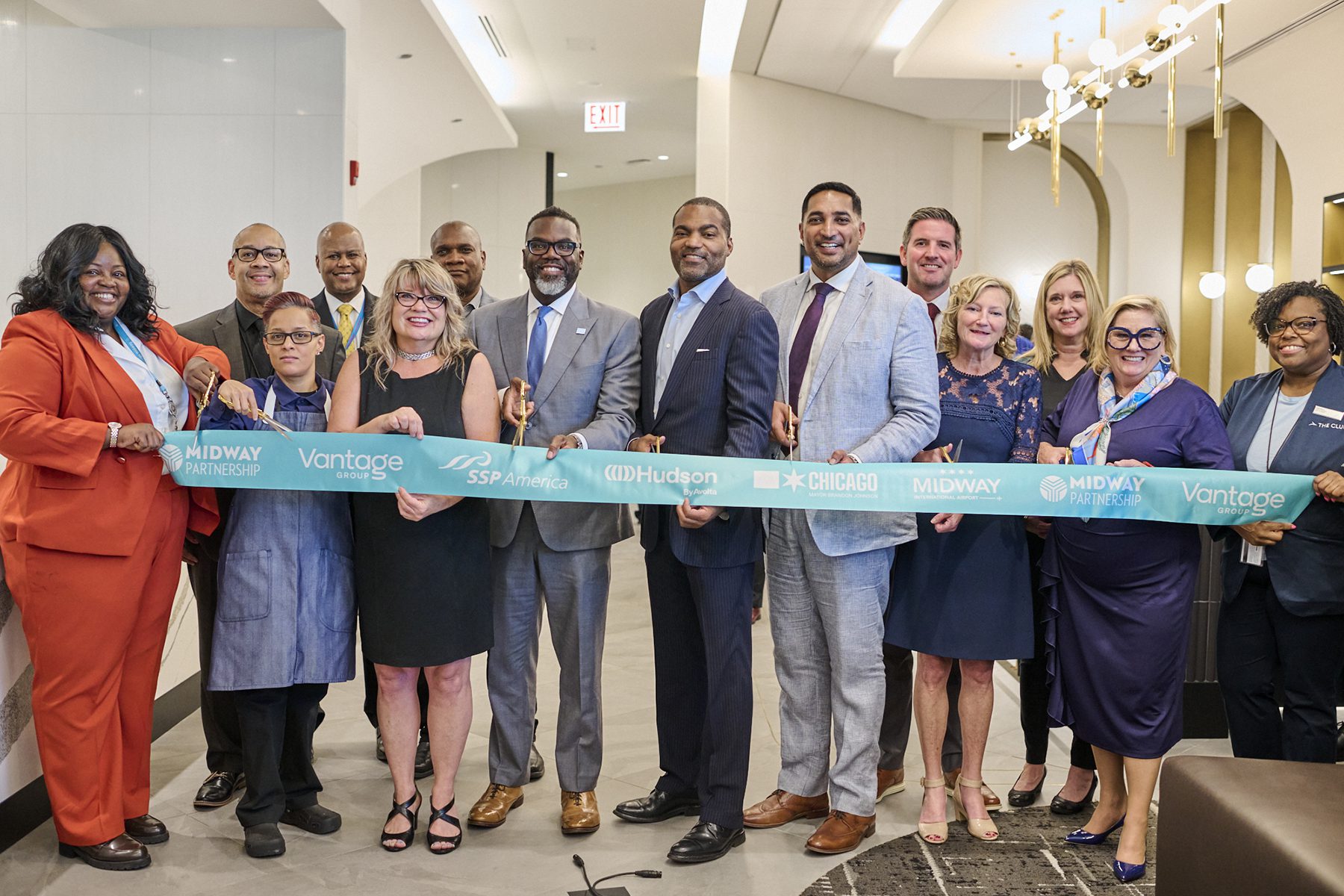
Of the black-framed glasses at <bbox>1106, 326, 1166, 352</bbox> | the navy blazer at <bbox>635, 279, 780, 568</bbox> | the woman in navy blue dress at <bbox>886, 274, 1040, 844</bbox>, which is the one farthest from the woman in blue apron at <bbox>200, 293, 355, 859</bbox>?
the black-framed glasses at <bbox>1106, 326, 1166, 352</bbox>

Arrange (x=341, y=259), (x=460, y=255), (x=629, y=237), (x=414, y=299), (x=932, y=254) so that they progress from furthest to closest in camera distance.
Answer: (x=629, y=237)
(x=460, y=255)
(x=341, y=259)
(x=932, y=254)
(x=414, y=299)

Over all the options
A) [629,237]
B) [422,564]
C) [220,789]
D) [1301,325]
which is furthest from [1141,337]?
[629,237]

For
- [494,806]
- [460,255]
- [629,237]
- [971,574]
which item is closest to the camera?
[971,574]

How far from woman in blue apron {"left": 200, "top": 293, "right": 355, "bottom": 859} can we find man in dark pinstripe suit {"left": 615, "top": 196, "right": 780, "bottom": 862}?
942mm

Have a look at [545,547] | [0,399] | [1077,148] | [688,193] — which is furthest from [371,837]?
[688,193]

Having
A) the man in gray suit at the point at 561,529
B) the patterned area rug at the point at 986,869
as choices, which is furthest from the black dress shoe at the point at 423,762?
the patterned area rug at the point at 986,869

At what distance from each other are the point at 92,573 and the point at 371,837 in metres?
1.14

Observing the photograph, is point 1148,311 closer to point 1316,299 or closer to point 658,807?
point 1316,299

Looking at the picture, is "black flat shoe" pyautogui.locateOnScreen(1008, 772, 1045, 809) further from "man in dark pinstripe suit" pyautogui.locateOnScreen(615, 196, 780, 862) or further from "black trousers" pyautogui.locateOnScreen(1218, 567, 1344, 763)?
"man in dark pinstripe suit" pyautogui.locateOnScreen(615, 196, 780, 862)

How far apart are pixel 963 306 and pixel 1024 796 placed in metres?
1.68

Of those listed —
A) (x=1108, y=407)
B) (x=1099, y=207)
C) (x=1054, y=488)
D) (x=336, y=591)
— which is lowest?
(x=336, y=591)

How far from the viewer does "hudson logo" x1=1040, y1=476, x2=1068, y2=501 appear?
9.93 ft

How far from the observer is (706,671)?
335 centimetres

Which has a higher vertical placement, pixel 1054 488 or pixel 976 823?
pixel 1054 488
